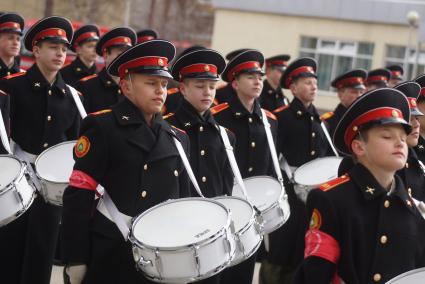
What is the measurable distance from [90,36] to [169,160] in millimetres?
5883

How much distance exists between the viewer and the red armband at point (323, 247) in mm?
4207

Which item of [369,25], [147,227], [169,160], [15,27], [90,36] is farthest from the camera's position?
[369,25]

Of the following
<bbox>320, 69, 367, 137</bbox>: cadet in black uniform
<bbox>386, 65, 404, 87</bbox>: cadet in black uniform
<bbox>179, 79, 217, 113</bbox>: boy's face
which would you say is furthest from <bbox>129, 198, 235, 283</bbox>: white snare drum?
<bbox>386, 65, 404, 87</bbox>: cadet in black uniform

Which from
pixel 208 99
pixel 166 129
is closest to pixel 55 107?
pixel 208 99

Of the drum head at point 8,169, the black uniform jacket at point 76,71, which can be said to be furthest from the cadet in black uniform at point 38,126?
the black uniform jacket at point 76,71

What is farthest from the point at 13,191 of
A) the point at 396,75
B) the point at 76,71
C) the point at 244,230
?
the point at 396,75

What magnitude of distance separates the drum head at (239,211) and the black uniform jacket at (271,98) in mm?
5614

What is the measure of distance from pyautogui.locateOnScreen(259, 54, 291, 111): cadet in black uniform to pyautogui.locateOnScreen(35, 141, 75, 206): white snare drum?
5.08 meters

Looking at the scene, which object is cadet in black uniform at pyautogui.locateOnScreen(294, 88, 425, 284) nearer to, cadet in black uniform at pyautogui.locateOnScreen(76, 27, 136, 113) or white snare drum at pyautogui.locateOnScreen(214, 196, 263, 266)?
white snare drum at pyautogui.locateOnScreen(214, 196, 263, 266)

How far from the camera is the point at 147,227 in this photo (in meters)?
4.89

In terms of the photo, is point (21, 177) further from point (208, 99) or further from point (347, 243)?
point (347, 243)

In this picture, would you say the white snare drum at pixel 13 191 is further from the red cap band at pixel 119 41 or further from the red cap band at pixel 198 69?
the red cap band at pixel 119 41

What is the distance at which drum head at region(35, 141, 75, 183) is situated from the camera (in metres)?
6.51

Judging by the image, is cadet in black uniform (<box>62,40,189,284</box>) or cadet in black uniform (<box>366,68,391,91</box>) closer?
cadet in black uniform (<box>62,40,189,284</box>)
